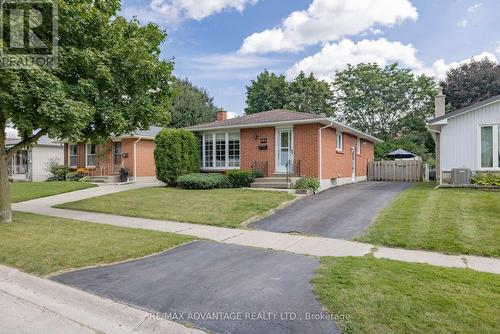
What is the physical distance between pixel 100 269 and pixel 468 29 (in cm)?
1724

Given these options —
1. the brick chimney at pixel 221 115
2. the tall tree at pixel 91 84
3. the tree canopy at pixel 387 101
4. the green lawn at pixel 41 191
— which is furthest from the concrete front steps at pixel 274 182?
the tree canopy at pixel 387 101

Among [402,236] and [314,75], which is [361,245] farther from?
[314,75]

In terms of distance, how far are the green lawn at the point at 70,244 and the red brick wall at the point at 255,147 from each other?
902cm

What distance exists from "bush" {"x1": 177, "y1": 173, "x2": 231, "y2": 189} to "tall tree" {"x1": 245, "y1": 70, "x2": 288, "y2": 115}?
21634 millimetres

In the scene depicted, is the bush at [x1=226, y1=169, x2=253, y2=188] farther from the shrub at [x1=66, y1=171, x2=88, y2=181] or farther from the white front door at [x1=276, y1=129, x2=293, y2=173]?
the shrub at [x1=66, y1=171, x2=88, y2=181]

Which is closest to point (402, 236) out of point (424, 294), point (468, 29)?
point (424, 294)

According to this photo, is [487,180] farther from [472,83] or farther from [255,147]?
[472,83]

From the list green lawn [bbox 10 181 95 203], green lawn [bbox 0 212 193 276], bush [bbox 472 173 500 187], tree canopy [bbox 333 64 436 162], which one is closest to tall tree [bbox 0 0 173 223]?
green lawn [bbox 0 212 193 276]

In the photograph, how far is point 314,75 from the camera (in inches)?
1446

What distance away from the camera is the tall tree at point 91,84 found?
777cm

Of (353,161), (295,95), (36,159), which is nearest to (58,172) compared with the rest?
(36,159)

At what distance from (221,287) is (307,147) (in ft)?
37.5

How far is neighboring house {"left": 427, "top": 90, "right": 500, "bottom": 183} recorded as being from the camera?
13656 mm

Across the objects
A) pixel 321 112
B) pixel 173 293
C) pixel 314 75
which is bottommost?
pixel 173 293
